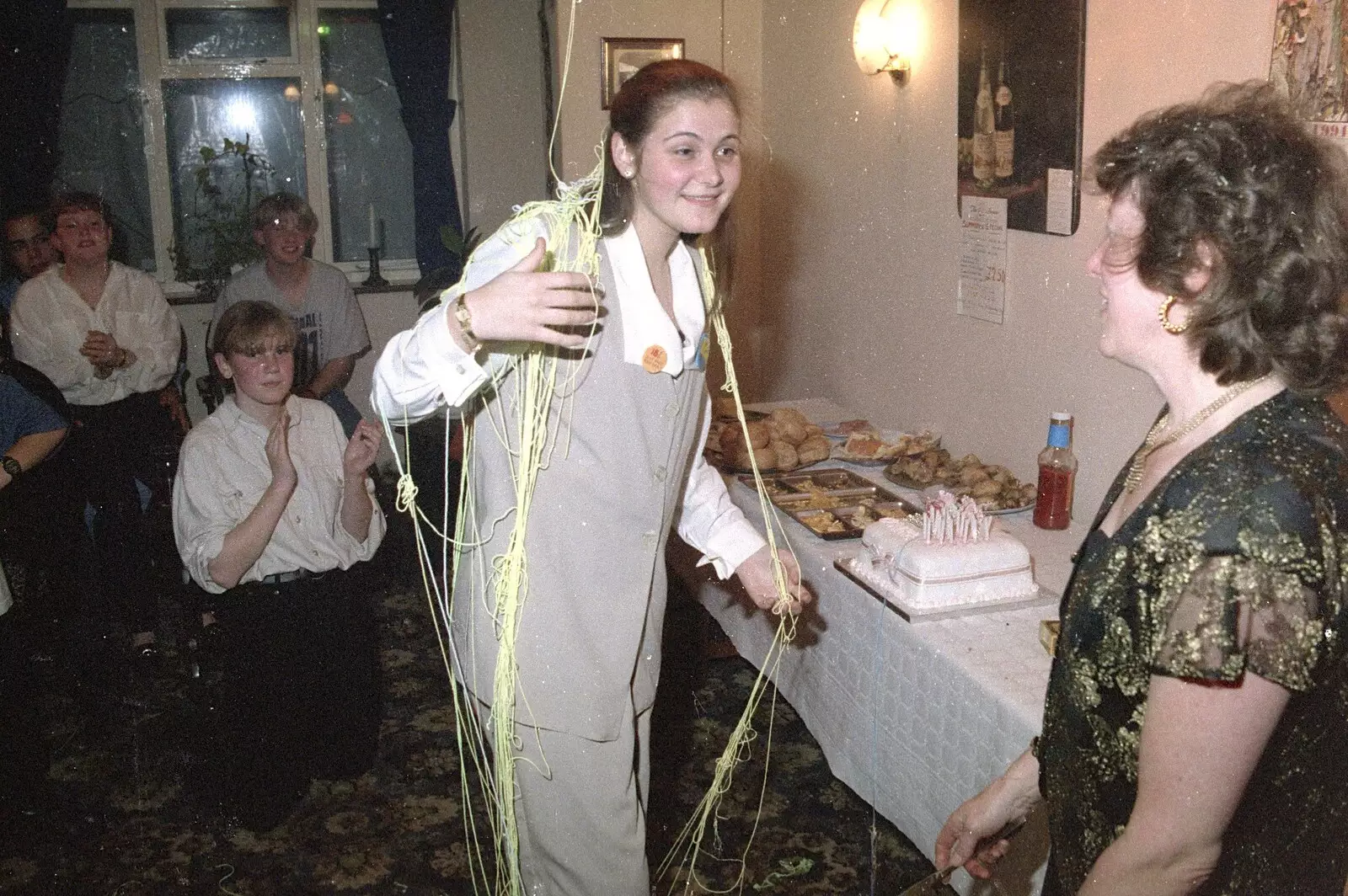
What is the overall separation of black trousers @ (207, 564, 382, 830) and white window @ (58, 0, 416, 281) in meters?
3.63

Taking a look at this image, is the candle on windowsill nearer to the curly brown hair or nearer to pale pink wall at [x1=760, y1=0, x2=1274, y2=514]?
pale pink wall at [x1=760, y1=0, x2=1274, y2=514]

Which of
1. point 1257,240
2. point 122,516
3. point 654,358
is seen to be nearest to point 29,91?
point 122,516

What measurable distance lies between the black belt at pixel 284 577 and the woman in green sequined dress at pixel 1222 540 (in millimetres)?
2149

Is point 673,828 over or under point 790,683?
under

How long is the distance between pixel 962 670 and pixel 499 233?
112 cm

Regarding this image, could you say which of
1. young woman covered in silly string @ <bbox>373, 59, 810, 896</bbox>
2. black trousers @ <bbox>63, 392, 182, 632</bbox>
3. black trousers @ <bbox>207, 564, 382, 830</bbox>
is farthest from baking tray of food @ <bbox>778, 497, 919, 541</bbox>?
black trousers @ <bbox>63, 392, 182, 632</bbox>

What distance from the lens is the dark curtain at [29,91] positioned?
523cm

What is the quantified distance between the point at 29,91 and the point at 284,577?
13.1 feet

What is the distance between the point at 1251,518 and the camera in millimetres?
940

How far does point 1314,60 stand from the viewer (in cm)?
190

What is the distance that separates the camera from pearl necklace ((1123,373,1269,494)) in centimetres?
104

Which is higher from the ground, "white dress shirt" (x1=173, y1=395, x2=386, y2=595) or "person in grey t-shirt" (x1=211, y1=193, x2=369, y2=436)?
"person in grey t-shirt" (x1=211, y1=193, x2=369, y2=436)

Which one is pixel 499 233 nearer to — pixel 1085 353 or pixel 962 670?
pixel 962 670

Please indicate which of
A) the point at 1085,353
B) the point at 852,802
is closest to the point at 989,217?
the point at 1085,353
